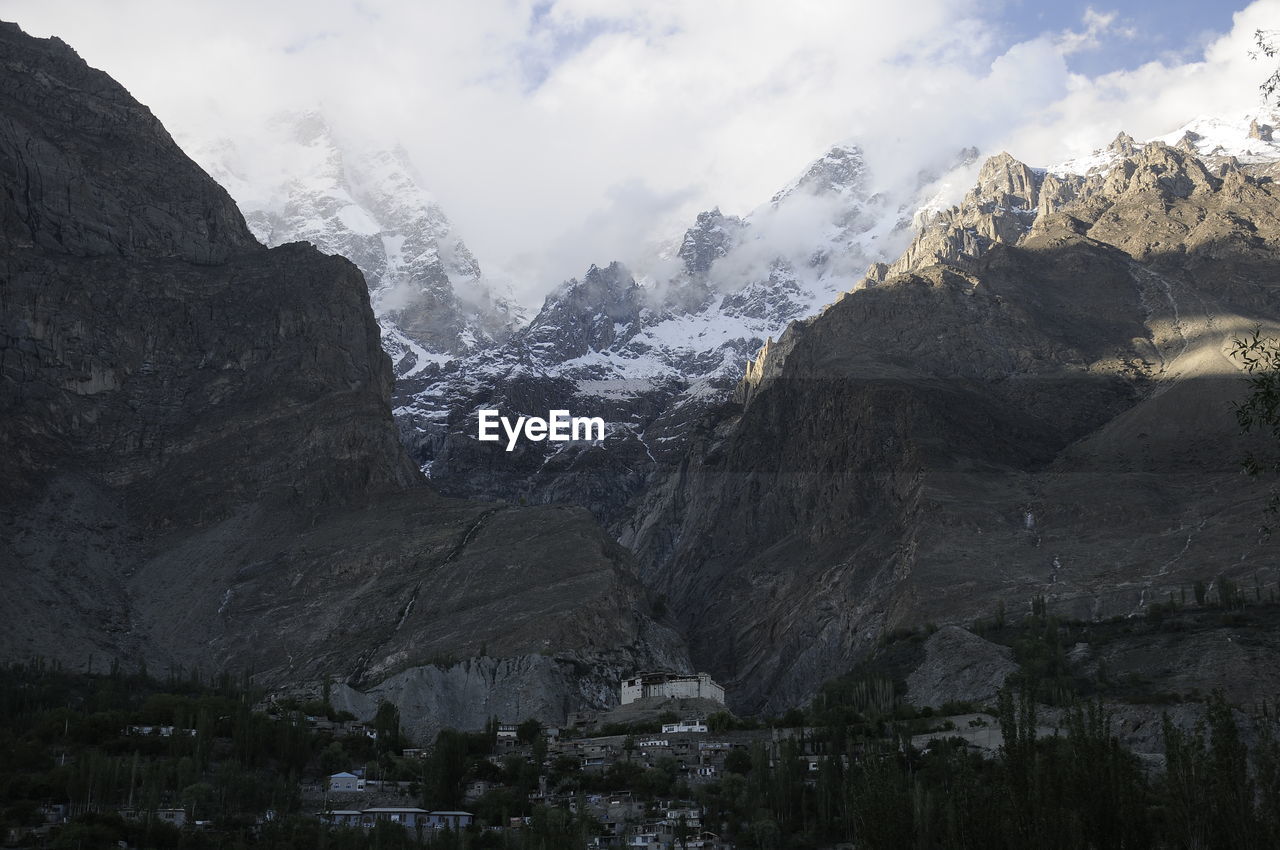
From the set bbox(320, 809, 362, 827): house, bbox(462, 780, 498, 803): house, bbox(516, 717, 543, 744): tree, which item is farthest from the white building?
bbox(320, 809, 362, 827): house

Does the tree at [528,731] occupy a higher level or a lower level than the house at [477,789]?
higher

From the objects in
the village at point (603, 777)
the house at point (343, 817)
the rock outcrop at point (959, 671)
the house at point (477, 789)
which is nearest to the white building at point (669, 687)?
the village at point (603, 777)

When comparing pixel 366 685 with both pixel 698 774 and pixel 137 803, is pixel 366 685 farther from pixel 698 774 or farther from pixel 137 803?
pixel 137 803

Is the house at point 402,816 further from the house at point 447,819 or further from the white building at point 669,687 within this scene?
the white building at point 669,687

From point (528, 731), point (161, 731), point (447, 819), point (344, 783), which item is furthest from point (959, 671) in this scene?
point (161, 731)

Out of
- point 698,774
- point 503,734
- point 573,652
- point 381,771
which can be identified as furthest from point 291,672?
point 698,774

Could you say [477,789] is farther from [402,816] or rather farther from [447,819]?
[402,816]
